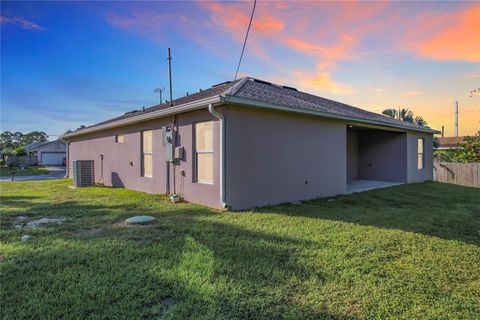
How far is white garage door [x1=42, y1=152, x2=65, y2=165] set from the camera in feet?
138

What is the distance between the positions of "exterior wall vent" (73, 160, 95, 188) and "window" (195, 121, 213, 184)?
698cm

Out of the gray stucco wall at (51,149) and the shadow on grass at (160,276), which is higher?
the gray stucco wall at (51,149)

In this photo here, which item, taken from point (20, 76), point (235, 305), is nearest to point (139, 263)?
point (235, 305)

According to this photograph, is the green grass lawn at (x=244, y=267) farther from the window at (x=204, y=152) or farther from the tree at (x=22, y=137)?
the tree at (x=22, y=137)

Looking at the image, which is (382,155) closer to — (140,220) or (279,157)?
(279,157)

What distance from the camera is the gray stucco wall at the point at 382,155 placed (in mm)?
12797

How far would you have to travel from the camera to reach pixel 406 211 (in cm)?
684

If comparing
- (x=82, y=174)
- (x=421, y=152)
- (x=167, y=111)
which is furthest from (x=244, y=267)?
(x=421, y=152)

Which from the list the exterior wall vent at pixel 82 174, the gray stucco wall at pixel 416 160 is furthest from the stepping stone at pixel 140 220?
the gray stucco wall at pixel 416 160

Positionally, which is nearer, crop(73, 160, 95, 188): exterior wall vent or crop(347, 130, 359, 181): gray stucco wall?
crop(73, 160, 95, 188): exterior wall vent

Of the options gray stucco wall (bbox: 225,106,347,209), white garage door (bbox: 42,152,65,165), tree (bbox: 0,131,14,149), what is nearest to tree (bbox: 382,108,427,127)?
gray stucco wall (bbox: 225,106,347,209)

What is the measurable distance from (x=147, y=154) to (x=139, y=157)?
460 millimetres

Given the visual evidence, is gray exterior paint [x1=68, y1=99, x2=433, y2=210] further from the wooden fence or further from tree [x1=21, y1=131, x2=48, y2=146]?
tree [x1=21, y1=131, x2=48, y2=146]

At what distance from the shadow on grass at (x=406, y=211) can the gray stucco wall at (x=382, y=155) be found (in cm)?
351
